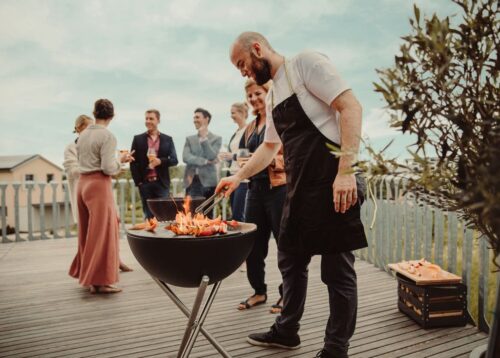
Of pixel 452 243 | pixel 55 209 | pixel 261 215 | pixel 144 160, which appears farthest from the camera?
pixel 55 209

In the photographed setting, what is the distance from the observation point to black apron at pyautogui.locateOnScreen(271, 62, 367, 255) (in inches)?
75.6

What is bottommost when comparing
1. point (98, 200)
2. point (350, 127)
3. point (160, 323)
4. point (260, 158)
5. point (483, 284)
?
point (160, 323)

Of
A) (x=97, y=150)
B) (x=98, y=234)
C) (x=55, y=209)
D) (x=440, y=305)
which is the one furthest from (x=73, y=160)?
(x=440, y=305)

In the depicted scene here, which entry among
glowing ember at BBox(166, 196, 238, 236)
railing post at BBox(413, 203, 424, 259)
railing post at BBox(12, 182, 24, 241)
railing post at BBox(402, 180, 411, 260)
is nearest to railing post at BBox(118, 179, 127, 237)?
railing post at BBox(12, 182, 24, 241)

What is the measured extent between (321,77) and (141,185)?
12.8 feet

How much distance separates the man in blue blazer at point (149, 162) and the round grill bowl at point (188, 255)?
135 inches

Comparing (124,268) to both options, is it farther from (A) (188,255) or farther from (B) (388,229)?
(A) (188,255)

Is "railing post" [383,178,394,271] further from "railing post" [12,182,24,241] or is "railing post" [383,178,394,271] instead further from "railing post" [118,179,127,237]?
"railing post" [12,182,24,241]

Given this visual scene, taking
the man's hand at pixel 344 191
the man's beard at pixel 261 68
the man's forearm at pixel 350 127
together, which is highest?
the man's beard at pixel 261 68

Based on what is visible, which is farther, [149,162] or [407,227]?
[149,162]

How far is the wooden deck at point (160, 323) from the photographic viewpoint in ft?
8.14

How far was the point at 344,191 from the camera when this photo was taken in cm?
179

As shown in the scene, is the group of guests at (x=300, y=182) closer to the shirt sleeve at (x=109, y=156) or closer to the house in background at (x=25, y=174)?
the shirt sleeve at (x=109, y=156)

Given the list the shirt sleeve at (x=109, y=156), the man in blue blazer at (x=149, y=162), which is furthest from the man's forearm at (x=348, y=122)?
the man in blue blazer at (x=149, y=162)
